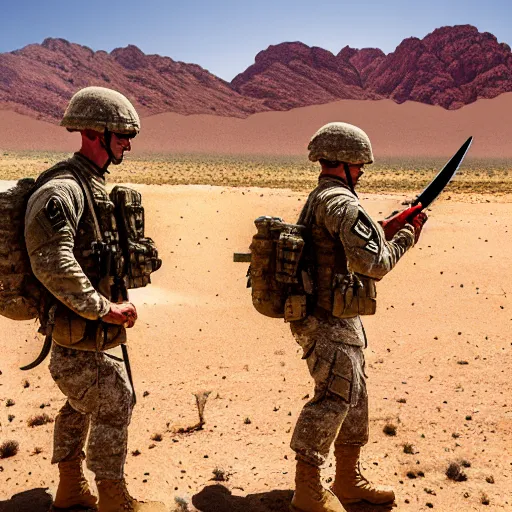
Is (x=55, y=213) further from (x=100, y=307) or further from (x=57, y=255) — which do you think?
(x=100, y=307)

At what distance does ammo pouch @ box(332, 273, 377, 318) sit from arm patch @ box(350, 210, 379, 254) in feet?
1.27

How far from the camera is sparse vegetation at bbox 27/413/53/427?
23.3 ft

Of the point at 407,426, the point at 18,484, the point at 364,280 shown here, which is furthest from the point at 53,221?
the point at 407,426

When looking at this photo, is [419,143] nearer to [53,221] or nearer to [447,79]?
[447,79]

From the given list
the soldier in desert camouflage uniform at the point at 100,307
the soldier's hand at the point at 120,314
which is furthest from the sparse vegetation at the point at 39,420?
the soldier's hand at the point at 120,314

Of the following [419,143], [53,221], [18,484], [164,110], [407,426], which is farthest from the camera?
[164,110]

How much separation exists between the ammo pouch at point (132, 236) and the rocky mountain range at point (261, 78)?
161738 millimetres

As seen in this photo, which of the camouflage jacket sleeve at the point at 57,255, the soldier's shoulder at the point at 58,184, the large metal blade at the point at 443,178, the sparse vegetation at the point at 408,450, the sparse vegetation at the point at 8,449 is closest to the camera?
the camouflage jacket sleeve at the point at 57,255

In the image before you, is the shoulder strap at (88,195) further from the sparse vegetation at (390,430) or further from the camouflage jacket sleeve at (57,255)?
the sparse vegetation at (390,430)

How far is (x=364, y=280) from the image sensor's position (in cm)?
487

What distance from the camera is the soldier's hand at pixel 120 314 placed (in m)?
4.21

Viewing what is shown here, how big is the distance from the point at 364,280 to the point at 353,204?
688 mm

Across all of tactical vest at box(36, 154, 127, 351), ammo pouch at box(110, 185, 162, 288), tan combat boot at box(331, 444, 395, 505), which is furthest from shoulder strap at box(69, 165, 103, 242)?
tan combat boot at box(331, 444, 395, 505)

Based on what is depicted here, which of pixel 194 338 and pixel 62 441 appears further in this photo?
pixel 194 338
